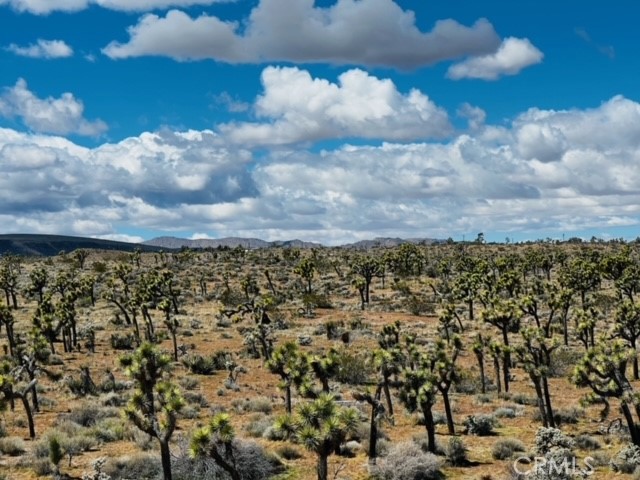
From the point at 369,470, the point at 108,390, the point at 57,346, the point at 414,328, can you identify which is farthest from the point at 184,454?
the point at 414,328

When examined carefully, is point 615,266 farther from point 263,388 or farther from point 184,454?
point 184,454

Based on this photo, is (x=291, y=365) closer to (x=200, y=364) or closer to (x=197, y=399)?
(x=197, y=399)

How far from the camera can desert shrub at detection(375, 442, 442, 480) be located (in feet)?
61.9

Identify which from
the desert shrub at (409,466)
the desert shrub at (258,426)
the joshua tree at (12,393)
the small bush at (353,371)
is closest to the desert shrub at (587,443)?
the desert shrub at (409,466)

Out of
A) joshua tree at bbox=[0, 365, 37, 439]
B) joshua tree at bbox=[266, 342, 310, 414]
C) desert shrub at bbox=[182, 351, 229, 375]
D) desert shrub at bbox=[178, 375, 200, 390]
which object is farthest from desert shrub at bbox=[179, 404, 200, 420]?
desert shrub at bbox=[182, 351, 229, 375]

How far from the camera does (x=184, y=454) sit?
1977 cm

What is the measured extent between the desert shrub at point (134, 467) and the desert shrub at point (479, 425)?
488 inches

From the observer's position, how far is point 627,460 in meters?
19.5

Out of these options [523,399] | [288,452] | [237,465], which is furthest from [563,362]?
[237,465]

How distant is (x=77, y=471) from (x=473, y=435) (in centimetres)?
1470

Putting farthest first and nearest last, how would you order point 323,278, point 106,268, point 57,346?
point 106,268
point 323,278
point 57,346

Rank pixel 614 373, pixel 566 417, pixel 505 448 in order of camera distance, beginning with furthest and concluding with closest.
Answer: pixel 566 417 < pixel 505 448 < pixel 614 373

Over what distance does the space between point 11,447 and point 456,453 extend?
15.7m

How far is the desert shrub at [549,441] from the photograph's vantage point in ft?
67.2
